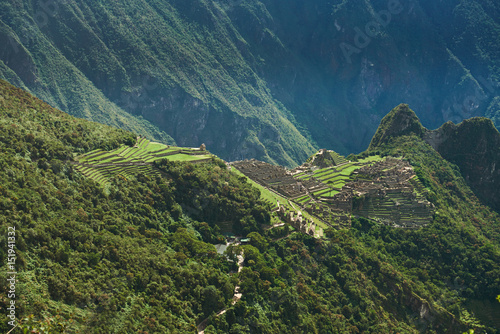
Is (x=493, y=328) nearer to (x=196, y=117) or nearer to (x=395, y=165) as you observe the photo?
(x=395, y=165)

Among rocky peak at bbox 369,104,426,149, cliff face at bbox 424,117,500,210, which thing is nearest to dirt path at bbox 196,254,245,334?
cliff face at bbox 424,117,500,210

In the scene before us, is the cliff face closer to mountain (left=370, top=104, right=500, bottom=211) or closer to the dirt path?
mountain (left=370, top=104, right=500, bottom=211)

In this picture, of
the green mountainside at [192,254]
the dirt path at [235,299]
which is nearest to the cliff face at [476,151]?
the green mountainside at [192,254]

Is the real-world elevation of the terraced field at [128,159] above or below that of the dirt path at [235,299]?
above

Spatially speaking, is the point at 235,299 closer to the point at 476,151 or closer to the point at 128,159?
the point at 128,159

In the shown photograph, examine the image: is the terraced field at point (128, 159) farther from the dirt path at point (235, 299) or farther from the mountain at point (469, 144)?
the mountain at point (469, 144)

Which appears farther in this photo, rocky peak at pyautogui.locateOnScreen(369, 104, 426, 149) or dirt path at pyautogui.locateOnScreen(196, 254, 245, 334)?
rocky peak at pyautogui.locateOnScreen(369, 104, 426, 149)
